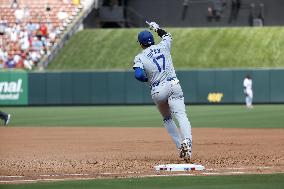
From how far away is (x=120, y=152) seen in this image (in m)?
17.3

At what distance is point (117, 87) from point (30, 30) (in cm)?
637

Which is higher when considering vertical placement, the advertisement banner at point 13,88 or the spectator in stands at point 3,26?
the spectator in stands at point 3,26

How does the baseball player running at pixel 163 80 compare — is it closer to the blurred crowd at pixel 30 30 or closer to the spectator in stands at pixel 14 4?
the blurred crowd at pixel 30 30

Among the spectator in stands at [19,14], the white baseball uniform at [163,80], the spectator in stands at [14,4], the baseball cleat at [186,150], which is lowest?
the baseball cleat at [186,150]

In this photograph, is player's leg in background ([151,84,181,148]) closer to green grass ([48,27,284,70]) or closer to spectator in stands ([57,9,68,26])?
green grass ([48,27,284,70])

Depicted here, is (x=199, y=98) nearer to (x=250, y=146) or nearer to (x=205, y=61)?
(x=205, y=61)

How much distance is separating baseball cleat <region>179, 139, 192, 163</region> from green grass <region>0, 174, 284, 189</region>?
234 centimetres

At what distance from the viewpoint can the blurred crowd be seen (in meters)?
47.8

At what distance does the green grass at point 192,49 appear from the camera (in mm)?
47500

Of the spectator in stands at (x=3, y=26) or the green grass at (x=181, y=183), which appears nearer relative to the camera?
the green grass at (x=181, y=183)

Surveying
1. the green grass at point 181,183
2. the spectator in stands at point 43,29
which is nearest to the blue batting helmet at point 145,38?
the green grass at point 181,183

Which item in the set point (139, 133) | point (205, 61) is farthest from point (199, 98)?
point (139, 133)

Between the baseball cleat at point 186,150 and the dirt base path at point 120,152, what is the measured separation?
1.02 ft

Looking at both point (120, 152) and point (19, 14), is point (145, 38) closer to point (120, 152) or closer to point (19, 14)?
point (120, 152)
